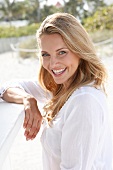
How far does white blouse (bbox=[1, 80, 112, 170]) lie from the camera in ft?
Result: 3.37

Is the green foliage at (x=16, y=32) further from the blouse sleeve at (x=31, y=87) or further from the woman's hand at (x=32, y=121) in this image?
the woman's hand at (x=32, y=121)

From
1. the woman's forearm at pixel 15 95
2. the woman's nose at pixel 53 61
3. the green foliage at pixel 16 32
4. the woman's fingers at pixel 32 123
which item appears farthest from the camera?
the green foliage at pixel 16 32

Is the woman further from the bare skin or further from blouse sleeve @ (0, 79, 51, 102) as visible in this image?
blouse sleeve @ (0, 79, 51, 102)

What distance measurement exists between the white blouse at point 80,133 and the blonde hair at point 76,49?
0.07 meters

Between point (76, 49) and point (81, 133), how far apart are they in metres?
0.27

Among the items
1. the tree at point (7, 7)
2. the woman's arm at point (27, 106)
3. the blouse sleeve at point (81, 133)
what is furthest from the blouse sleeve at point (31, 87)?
the tree at point (7, 7)

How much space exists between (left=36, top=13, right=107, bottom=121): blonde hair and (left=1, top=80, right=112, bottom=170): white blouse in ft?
0.23

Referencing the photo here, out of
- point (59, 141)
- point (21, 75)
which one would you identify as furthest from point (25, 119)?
point (21, 75)

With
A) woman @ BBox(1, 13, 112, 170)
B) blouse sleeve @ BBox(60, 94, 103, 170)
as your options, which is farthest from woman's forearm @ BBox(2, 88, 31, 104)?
blouse sleeve @ BBox(60, 94, 103, 170)

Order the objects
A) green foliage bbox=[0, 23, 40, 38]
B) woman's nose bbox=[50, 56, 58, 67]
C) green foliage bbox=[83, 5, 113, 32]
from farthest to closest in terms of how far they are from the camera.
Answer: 1. green foliage bbox=[0, 23, 40, 38]
2. green foliage bbox=[83, 5, 113, 32]
3. woman's nose bbox=[50, 56, 58, 67]

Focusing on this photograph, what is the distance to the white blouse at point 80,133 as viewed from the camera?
1.03 m

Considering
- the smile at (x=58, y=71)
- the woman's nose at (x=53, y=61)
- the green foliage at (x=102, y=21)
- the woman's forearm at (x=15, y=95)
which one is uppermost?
the woman's nose at (x=53, y=61)

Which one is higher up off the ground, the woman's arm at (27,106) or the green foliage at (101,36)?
the woman's arm at (27,106)

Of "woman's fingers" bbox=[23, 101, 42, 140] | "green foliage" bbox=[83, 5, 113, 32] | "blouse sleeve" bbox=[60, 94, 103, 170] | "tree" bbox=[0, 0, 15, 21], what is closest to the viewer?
"blouse sleeve" bbox=[60, 94, 103, 170]
